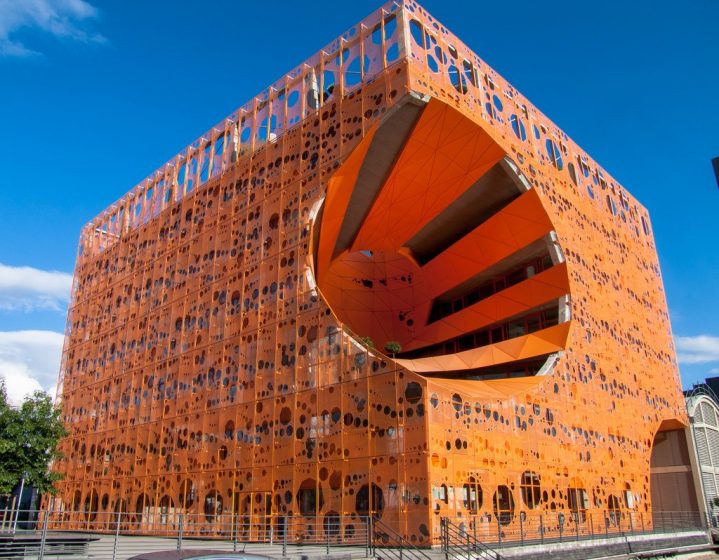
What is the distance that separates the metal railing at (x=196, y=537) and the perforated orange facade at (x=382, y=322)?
451 mm

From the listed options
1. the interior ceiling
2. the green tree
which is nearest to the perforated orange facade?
the interior ceiling

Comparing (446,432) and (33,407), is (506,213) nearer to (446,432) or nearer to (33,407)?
(446,432)

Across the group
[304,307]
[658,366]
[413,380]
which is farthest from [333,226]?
[658,366]

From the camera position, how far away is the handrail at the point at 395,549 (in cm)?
1351

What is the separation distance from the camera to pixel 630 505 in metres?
23.1

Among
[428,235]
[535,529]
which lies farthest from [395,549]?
[428,235]

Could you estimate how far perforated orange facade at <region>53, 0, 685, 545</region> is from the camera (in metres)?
18.3

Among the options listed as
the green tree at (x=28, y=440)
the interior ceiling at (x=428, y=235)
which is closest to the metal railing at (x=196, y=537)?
the green tree at (x=28, y=440)

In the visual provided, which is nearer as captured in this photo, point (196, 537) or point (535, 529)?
point (535, 529)

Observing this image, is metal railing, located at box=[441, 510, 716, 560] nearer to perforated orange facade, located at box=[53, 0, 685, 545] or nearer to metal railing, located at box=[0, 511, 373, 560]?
perforated orange facade, located at box=[53, 0, 685, 545]

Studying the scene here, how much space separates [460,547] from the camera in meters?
14.3

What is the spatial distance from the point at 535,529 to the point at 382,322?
12.0 metres

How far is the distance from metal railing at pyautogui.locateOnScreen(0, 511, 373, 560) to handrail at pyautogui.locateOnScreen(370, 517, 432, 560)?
0.30 m

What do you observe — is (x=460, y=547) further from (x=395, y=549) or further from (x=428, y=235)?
(x=428, y=235)
